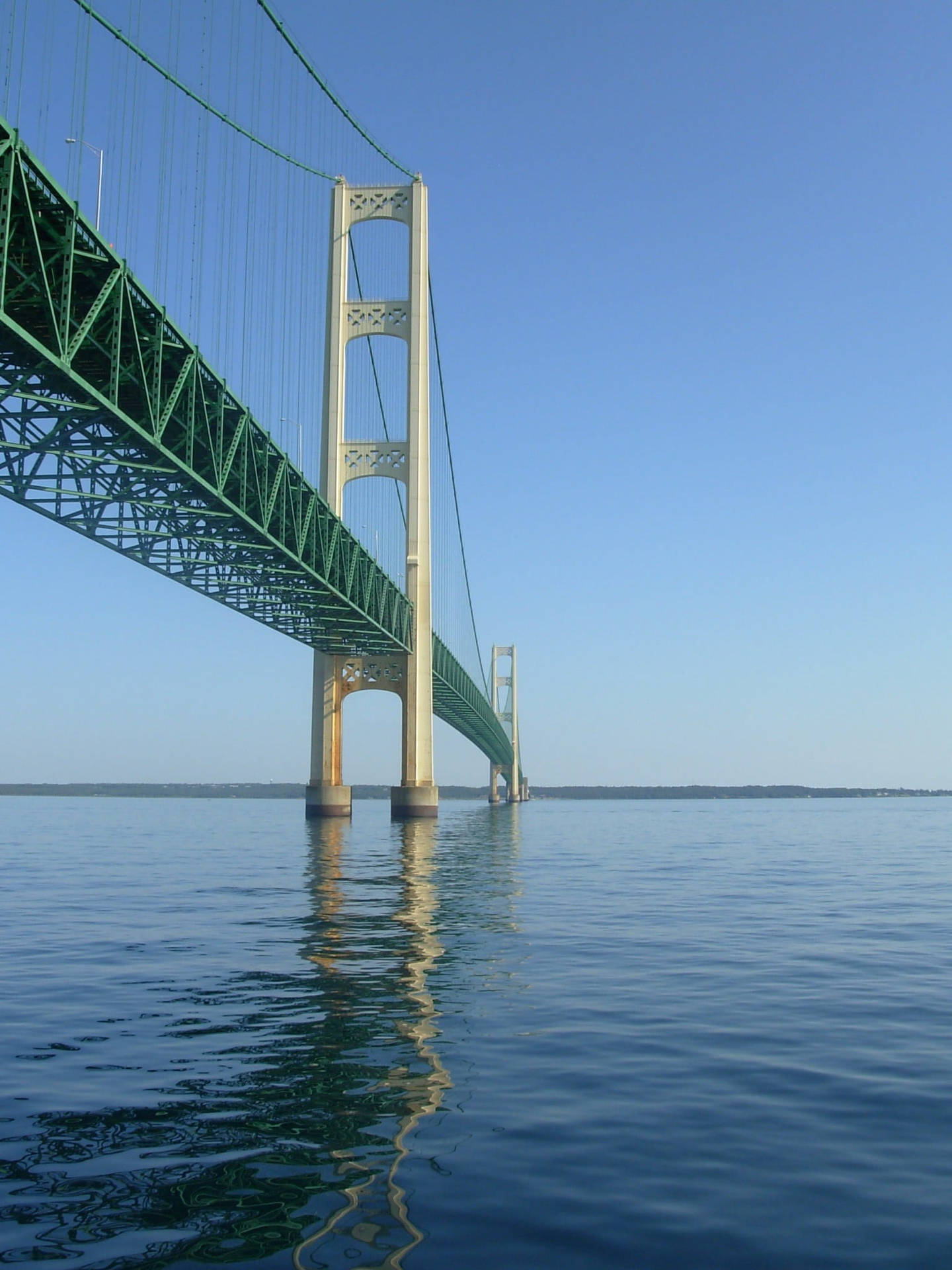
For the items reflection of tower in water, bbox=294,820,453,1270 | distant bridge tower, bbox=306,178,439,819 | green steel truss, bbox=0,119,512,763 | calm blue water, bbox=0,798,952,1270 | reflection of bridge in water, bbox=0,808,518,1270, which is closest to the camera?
reflection of tower in water, bbox=294,820,453,1270

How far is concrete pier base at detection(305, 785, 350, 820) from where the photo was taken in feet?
193

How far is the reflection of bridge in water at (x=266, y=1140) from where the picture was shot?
4.73 meters

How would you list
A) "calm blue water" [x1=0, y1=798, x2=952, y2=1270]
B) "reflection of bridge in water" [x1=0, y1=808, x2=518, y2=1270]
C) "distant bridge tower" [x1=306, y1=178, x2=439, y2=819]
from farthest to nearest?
1. "distant bridge tower" [x1=306, y1=178, x2=439, y2=819]
2. "calm blue water" [x1=0, y1=798, x2=952, y2=1270]
3. "reflection of bridge in water" [x1=0, y1=808, x2=518, y2=1270]

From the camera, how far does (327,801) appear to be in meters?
59.0

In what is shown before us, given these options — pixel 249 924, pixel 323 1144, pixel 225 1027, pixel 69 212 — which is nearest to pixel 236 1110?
pixel 323 1144

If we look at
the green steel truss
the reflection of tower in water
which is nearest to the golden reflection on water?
the reflection of tower in water

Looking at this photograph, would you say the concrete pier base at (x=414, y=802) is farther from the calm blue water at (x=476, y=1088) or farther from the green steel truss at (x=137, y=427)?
the calm blue water at (x=476, y=1088)

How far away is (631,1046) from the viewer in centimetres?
838

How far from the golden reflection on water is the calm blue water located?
2 centimetres

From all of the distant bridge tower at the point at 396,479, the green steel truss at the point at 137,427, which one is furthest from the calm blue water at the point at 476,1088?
the distant bridge tower at the point at 396,479

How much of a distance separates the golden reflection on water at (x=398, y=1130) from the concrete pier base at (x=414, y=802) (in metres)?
40.6

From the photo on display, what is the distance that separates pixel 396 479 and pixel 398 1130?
5265cm

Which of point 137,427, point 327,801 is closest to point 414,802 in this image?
point 327,801

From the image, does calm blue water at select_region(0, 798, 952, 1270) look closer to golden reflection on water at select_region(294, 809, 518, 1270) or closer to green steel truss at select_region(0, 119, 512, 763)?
golden reflection on water at select_region(294, 809, 518, 1270)
